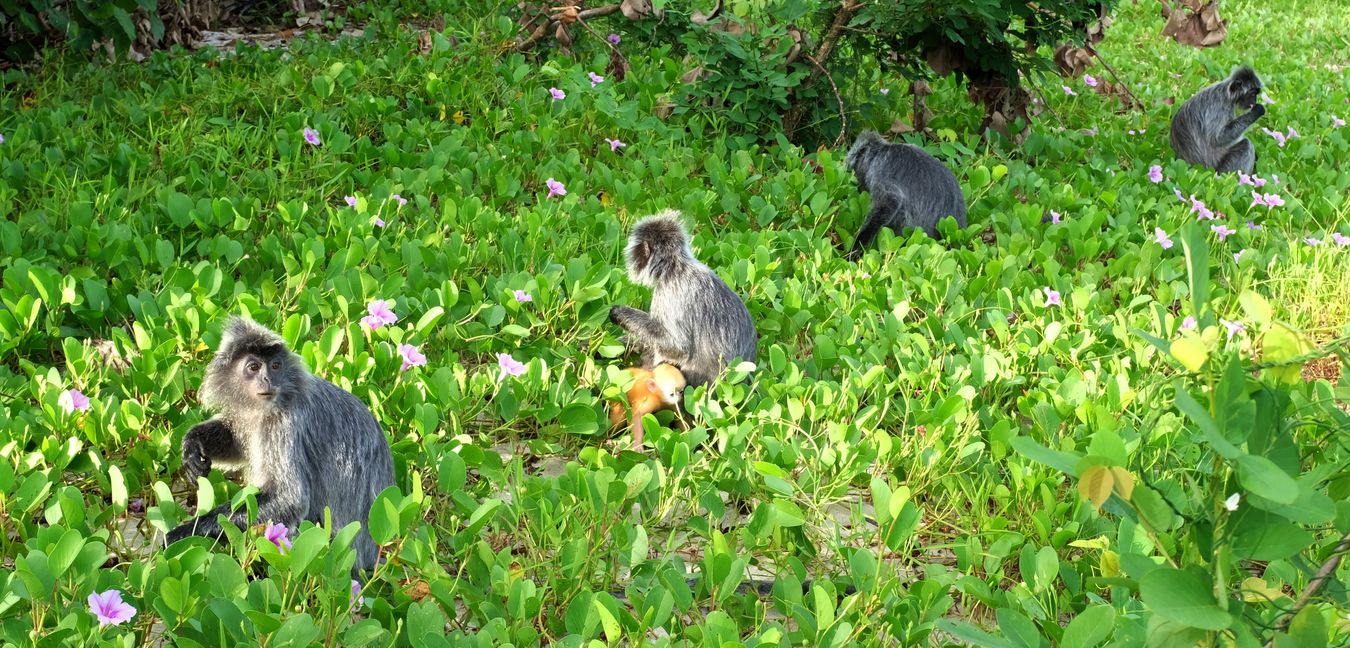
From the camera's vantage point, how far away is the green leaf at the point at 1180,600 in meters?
1.69

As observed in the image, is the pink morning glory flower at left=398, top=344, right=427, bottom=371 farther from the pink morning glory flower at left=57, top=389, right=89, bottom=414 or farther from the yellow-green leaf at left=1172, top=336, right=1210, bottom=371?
the yellow-green leaf at left=1172, top=336, right=1210, bottom=371

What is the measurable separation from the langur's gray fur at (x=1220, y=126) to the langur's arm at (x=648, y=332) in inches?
216

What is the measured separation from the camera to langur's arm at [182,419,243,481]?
3570 mm

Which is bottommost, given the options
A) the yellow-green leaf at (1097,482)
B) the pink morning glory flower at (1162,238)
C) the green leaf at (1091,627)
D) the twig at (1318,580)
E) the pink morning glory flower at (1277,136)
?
the pink morning glory flower at (1277,136)

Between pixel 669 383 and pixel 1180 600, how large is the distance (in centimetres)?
294

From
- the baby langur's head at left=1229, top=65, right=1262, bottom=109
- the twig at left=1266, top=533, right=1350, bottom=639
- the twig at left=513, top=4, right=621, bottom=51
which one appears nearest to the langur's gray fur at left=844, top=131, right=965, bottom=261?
the twig at left=513, top=4, right=621, bottom=51

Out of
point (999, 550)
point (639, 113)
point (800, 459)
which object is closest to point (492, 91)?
point (639, 113)

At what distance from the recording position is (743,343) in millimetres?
4930

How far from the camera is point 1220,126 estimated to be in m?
9.01

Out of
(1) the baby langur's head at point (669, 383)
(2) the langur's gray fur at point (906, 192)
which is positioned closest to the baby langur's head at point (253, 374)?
(1) the baby langur's head at point (669, 383)

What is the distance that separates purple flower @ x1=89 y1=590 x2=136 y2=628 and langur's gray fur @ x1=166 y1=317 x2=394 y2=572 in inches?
19.9

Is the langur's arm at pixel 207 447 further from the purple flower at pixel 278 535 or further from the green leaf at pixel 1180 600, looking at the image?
the green leaf at pixel 1180 600

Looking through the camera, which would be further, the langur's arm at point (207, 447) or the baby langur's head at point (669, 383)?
the baby langur's head at point (669, 383)

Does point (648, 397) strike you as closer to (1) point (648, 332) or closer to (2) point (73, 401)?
(1) point (648, 332)
